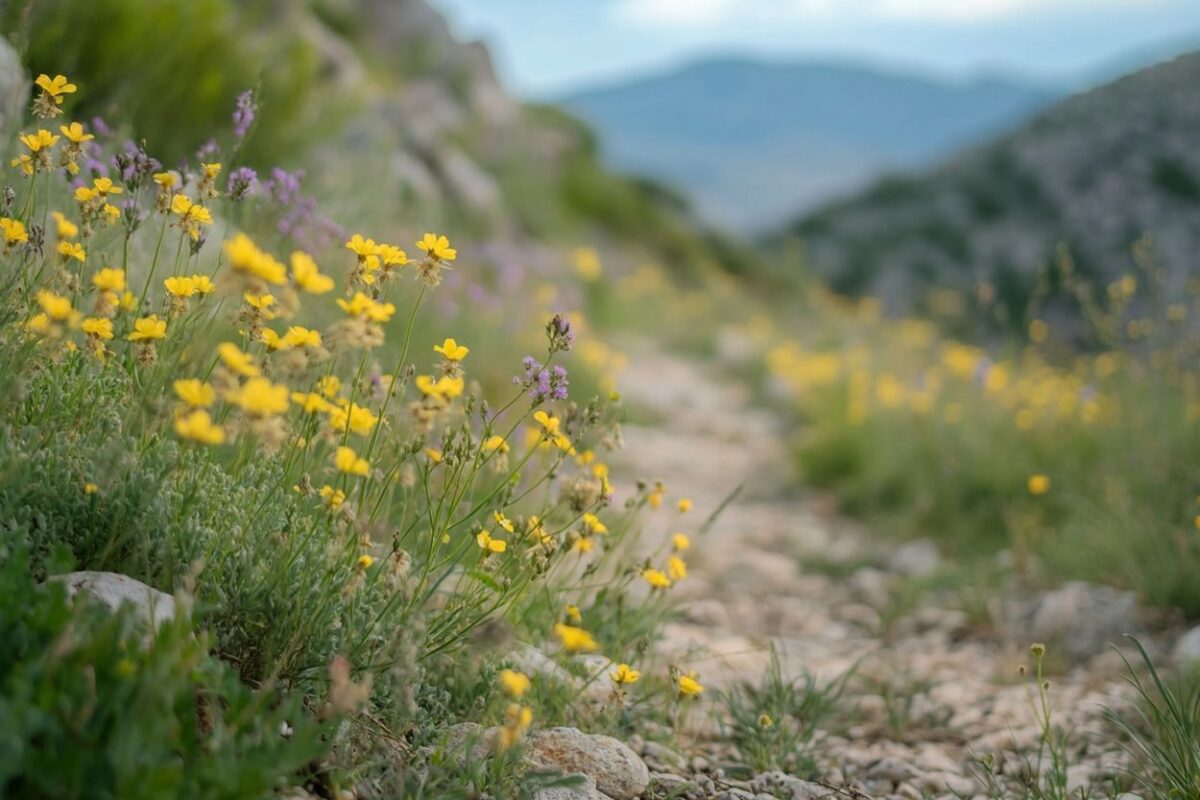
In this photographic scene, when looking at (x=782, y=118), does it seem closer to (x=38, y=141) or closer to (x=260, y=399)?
(x=38, y=141)

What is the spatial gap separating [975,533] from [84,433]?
11.2 ft

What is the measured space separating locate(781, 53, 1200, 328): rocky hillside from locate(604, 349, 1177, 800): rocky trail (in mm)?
3366

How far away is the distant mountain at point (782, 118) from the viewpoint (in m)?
86.7

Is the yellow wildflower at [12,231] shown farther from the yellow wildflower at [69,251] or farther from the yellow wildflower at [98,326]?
the yellow wildflower at [98,326]

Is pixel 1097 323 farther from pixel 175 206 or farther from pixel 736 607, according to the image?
pixel 175 206

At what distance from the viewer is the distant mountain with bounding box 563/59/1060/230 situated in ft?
284

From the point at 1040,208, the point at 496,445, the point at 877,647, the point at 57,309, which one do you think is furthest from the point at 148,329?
the point at 1040,208

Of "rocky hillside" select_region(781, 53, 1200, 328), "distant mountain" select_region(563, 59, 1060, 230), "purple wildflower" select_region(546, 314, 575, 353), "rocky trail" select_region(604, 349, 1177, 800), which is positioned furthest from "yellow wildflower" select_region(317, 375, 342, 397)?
"distant mountain" select_region(563, 59, 1060, 230)

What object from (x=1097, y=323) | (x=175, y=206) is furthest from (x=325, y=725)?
(x=1097, y=323)

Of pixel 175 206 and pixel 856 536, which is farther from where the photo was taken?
pixel 856 536

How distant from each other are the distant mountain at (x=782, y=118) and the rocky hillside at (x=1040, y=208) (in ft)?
185

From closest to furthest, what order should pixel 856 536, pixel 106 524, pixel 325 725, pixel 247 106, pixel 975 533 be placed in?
pixel 325 725 < pixel 106 524 < pixel 247 106 < pixel 975 533 < pixel 856 536

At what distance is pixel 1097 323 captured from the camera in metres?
3.35

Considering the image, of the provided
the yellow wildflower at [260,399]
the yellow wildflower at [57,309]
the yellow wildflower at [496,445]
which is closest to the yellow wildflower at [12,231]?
the yellow wildflower at [57,309]
